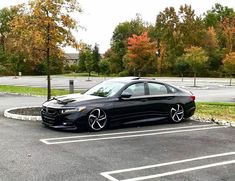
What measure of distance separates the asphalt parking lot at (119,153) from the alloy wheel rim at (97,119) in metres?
0.22

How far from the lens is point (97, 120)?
975 cm

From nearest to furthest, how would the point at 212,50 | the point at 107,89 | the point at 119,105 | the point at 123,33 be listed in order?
the point at 119,105 → the point at 107,89 → the point at 212,50 → the point at 123,33

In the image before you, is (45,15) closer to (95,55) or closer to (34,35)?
(34,35)

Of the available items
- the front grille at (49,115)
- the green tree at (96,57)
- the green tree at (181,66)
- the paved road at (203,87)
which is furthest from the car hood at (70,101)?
the green tree at (96,57)

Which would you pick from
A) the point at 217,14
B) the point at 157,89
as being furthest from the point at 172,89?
the point at 217,14

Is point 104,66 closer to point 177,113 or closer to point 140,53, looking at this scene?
point 140,53

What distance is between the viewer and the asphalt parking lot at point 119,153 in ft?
19.6

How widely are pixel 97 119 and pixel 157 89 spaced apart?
2347mm

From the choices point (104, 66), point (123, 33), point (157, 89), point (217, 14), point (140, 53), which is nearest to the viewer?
point (157, 89)

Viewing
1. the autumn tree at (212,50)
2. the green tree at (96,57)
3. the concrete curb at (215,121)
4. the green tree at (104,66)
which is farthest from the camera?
the green tree at (104,66)

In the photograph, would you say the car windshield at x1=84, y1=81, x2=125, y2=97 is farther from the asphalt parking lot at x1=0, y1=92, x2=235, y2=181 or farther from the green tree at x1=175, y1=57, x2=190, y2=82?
the green tree at x1=175, y1=57, x2=190, y2=82

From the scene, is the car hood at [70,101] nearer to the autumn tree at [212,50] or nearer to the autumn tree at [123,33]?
the autumn tree at [212,50]

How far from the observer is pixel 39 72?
82.9 metres

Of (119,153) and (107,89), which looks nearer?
(119,153)
